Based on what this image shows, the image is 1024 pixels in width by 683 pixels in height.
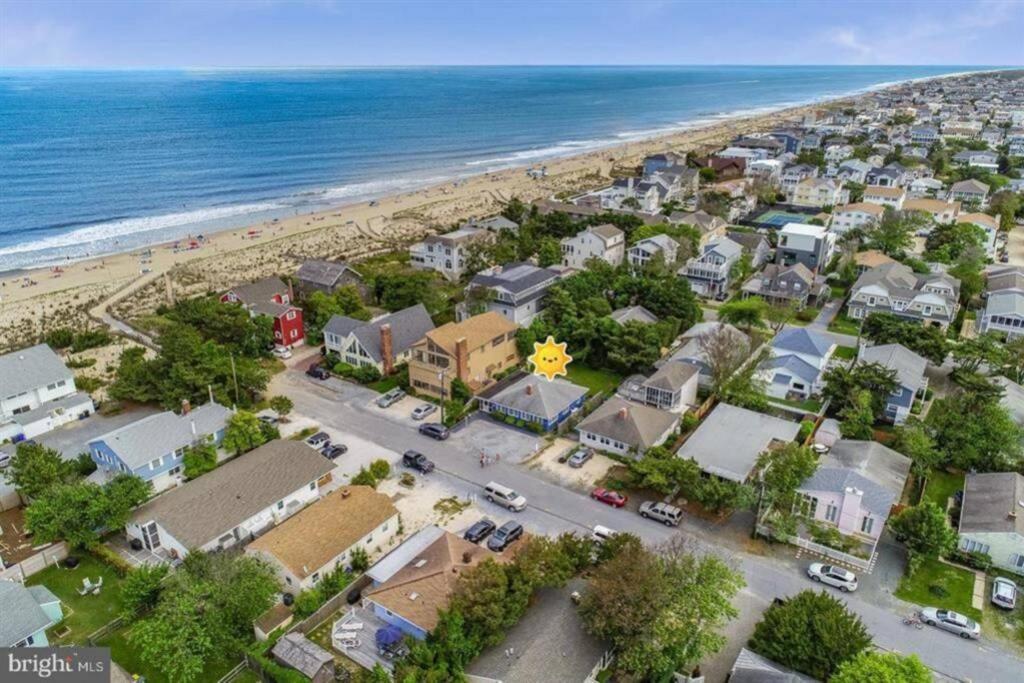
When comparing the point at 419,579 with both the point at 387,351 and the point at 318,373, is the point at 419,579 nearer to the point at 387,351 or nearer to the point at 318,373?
the point at 387,351

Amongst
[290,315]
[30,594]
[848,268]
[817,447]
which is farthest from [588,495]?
A: [848,268]

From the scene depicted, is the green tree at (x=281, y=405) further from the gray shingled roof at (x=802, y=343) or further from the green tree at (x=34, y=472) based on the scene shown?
the gray shingled roof at (x=802, y=343)

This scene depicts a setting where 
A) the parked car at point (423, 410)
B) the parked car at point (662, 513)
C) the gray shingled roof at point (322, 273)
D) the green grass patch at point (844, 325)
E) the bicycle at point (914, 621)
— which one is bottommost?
the bicycle at point (914, 621)

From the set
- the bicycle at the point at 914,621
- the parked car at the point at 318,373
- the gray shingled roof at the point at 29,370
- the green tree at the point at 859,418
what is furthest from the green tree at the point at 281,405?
the bicycle at the point at 914,621

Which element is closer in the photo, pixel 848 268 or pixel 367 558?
pixel 367 558

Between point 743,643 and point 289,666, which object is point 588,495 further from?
point 289,666

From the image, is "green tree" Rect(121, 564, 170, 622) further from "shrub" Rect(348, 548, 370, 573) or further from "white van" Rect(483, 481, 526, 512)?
"white van" Rect(483, 481, 526, 512)

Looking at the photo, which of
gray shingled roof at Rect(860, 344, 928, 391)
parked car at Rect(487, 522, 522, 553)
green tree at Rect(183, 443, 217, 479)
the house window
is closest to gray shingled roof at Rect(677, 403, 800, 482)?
the house window
